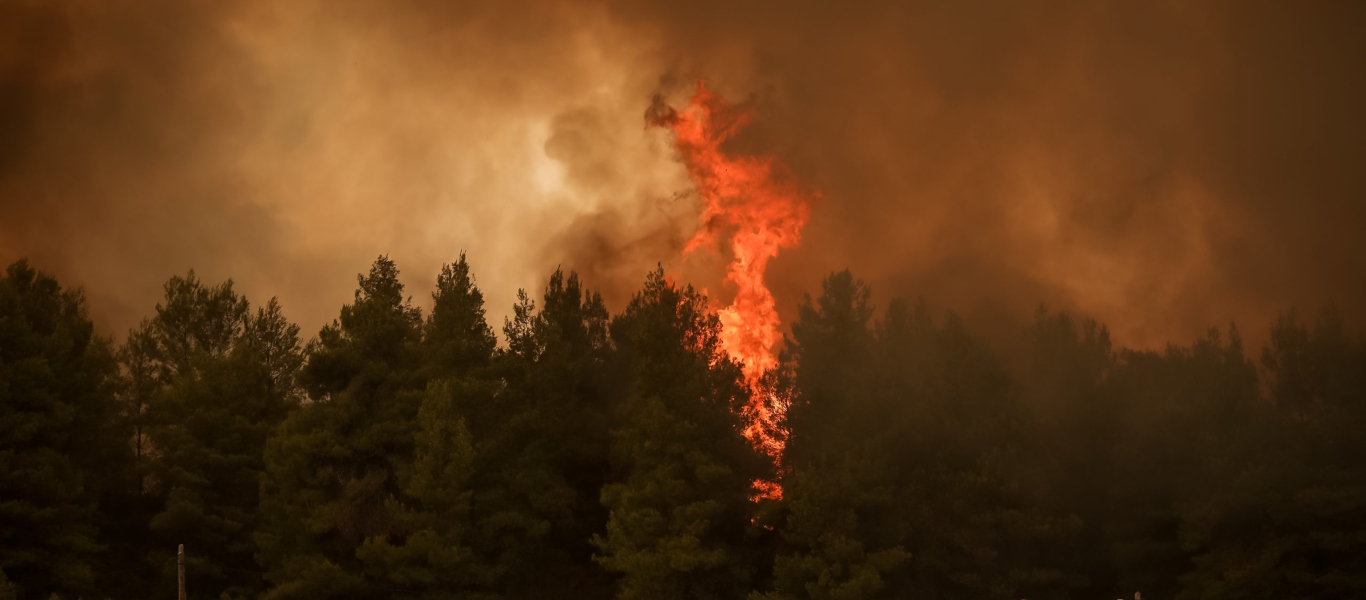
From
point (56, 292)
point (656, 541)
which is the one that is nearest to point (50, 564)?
point (56, 292)

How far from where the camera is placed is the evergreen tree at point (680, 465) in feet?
151

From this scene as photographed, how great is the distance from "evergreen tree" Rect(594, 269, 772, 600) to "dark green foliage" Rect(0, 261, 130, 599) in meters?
21.7

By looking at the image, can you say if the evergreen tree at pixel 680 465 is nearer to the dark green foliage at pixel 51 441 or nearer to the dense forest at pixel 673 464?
the dense forest at pixel 673 464

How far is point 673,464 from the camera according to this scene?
1841 inches

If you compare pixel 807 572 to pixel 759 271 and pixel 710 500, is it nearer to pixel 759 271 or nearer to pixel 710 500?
pixel 710 500

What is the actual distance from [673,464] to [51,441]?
26487 mm

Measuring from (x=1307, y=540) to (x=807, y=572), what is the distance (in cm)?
1979

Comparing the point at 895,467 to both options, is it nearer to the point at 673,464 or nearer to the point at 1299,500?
the point at 673,464

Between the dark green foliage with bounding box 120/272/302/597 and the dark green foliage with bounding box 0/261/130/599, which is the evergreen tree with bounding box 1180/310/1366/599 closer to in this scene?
the dark green foliage with bounding box 120/272/302/597

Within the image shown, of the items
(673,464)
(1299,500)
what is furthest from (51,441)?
(1299,500)

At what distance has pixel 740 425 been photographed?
162 ft

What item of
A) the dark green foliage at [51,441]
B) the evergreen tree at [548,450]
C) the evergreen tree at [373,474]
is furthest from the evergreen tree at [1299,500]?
the dark green foliage at [51,441]

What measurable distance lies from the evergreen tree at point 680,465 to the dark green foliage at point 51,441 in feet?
71.1

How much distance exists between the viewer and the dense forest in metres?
45.6
